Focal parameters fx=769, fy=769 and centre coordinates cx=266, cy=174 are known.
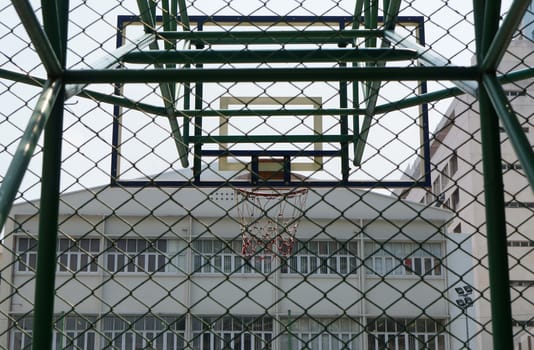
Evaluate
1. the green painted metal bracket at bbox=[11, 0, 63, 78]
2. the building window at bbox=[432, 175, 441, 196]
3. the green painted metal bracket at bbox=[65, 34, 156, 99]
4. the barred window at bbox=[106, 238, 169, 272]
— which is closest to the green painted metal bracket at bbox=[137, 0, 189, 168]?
the green painted metal bracket at bbox=[65, 34, 156, 99]

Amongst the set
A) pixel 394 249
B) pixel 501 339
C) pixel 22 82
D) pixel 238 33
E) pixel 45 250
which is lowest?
pixel 501 339

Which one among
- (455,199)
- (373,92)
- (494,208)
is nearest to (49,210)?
(494,208)

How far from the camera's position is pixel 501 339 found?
1.58 metres

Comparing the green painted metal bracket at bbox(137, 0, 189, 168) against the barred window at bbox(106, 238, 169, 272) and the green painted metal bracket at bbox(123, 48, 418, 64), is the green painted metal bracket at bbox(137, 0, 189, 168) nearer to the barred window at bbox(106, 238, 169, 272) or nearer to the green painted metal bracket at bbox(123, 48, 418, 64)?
the green painted metal bracket at bbox(123, 48, 418, 64)

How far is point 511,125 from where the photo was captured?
1577mm

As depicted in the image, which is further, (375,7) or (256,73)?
(375,7)

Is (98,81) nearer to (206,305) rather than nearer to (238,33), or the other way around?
(238,33)

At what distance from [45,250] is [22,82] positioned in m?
0.94

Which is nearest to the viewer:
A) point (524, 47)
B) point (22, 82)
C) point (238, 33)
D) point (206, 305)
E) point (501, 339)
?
point (501, 339)

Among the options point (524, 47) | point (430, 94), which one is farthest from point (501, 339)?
point (524, 47)

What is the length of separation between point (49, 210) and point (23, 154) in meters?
0.18

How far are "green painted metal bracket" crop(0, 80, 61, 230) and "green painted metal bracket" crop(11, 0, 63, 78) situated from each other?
3.1 inches

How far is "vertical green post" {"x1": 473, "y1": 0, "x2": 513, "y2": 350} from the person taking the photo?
1.60 meters

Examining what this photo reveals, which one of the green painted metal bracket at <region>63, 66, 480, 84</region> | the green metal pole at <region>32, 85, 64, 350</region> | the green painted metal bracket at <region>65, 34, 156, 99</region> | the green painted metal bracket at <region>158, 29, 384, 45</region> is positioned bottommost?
the green metal pole at <region>32, 85, 64, 350</region>
